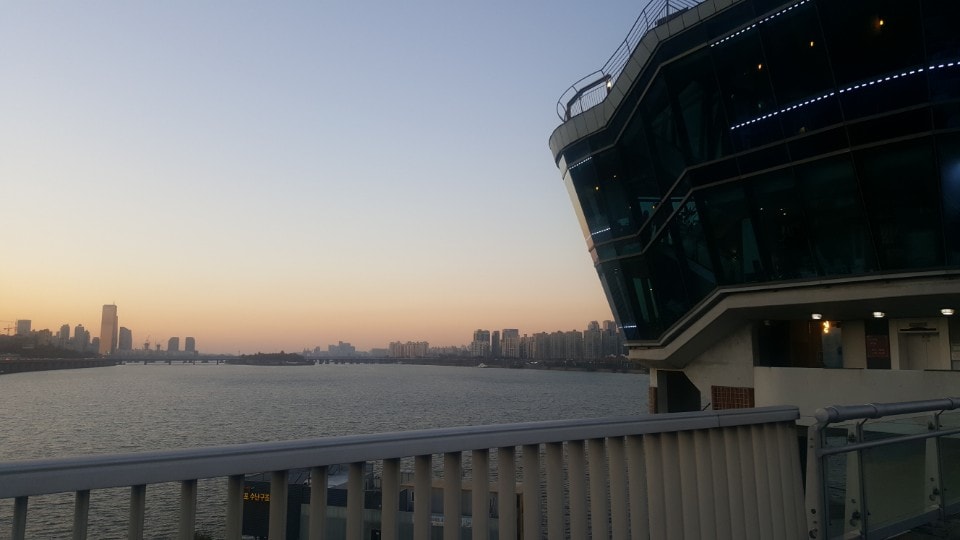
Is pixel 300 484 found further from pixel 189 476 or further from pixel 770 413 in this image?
pixel 770 413

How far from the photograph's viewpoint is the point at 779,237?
795 inches

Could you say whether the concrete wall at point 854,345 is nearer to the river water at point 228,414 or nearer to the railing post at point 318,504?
the railing post at point 318,504

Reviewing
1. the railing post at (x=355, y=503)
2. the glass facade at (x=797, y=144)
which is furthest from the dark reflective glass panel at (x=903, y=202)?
the railing post at (x=355, y=503)

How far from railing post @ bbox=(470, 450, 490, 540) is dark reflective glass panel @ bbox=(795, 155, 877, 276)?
718 inches

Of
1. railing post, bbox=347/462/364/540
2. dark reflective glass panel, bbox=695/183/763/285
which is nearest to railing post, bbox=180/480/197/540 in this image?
railing post, bbox=347/462/364/540

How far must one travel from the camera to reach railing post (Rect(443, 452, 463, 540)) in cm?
324

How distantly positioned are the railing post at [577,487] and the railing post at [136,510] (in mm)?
2057

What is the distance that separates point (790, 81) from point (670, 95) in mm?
3816

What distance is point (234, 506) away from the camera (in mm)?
2750

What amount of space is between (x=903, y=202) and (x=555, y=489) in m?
18.0

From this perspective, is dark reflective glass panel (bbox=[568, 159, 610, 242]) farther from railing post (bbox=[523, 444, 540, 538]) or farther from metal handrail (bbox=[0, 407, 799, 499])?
railing post (bbox=[523, 444, 540, 538])

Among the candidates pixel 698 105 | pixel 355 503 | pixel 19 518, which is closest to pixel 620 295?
pixel 698 105

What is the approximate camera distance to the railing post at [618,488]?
380 cm

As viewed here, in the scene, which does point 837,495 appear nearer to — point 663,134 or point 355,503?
point 355,503
